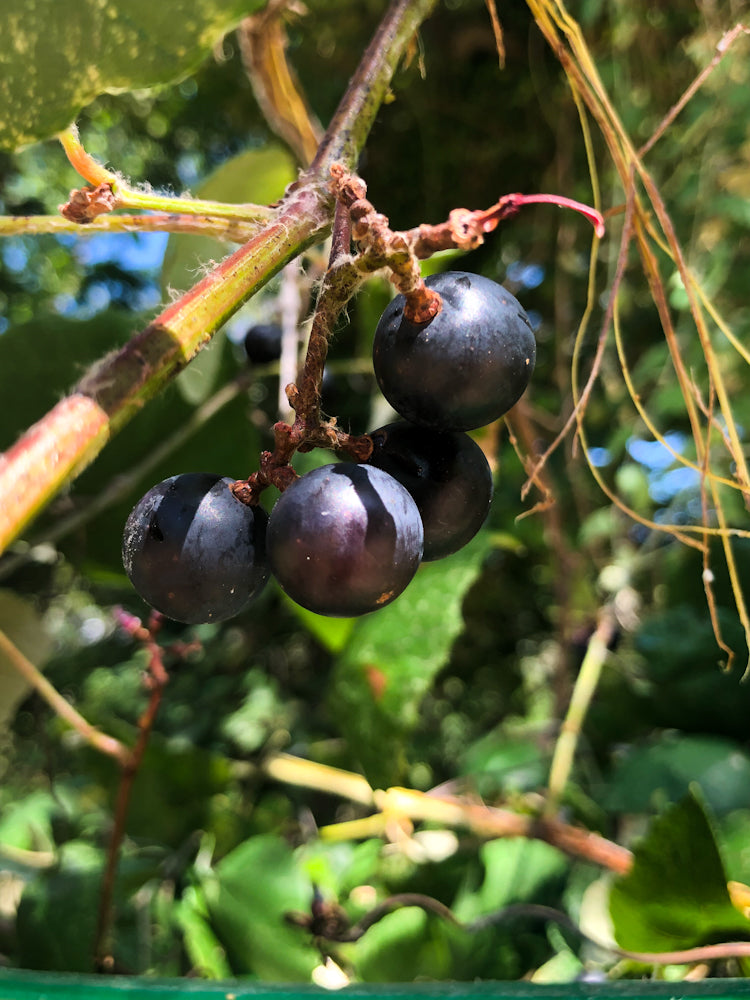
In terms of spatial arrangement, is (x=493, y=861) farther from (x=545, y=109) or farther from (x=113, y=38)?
(x=545, y=109)

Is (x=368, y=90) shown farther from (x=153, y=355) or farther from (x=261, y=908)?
(x=261, y=908)

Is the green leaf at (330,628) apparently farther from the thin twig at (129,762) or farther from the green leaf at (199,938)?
the green leaf at (199,938)

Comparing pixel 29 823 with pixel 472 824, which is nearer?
pixel 472 824

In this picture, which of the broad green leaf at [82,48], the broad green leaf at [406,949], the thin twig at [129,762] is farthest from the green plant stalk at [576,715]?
the broad green leaf at [82,48]

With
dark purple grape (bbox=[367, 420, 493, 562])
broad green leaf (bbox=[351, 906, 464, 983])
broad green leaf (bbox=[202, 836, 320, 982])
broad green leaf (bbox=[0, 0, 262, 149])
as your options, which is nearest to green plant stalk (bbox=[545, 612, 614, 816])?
broad green leaf (bbox=[351, 906, 464, 983])

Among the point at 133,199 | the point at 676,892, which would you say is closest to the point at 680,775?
the point at 676,892

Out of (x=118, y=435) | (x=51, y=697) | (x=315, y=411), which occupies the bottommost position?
(x=51, y=697)

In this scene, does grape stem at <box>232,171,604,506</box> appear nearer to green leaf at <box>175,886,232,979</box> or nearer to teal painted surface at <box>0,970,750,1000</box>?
teal painted surface at <box>0,970,750,1000</box>
